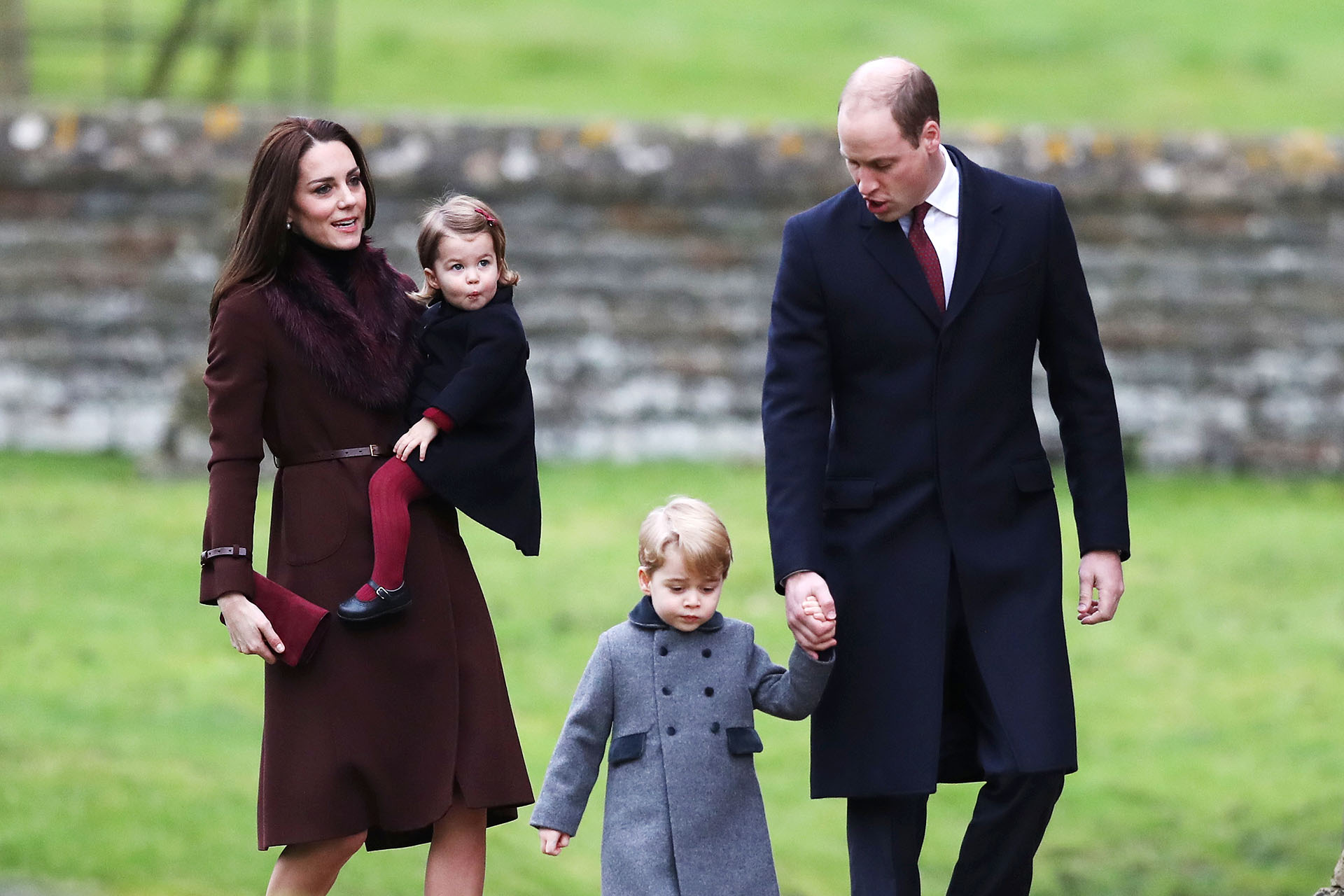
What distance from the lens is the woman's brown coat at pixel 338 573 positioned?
173 inches

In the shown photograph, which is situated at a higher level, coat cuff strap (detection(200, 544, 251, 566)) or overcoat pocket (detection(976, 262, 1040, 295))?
overcoat pocket (detection(976, 262, 1040, 295))

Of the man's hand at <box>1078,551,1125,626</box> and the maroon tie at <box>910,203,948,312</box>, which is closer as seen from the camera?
the maroon tie at <box>910,203,948,312</box>

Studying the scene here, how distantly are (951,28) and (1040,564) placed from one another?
866 inches

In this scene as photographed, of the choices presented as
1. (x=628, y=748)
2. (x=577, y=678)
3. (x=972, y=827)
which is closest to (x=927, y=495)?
(x=972, y=827)

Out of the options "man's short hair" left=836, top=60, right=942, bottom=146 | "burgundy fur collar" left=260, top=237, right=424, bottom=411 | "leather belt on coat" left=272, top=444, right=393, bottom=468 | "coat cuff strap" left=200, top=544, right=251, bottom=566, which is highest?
"man's short hair" left=836, top=60, right=942, bottom=146

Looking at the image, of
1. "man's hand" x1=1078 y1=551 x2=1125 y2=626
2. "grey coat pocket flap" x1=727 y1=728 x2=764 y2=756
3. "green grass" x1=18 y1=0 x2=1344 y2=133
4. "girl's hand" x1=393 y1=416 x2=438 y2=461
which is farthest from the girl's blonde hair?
"green grass" x1=18 y1=0 x2=1344 y2=133

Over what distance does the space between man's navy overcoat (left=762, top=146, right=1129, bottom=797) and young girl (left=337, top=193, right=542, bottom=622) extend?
60cm

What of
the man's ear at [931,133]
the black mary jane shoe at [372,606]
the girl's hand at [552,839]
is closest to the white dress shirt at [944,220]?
the man's ear at [931,133]

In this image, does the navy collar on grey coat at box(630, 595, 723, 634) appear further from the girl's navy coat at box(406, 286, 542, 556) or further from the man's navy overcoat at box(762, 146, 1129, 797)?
the girl's navy coat at box(406, 286, 542, 556)

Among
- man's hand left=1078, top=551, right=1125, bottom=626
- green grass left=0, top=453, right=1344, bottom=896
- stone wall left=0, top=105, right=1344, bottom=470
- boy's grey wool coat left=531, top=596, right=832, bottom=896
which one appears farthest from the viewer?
stone wall left=0, top=105, right=1344, bottom=470

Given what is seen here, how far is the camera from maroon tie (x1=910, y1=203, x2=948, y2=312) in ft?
14.9

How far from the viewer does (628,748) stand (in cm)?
445

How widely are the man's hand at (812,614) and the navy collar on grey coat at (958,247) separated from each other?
2.22ft

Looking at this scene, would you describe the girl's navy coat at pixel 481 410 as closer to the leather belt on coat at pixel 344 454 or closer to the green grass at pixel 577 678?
the leather belt on coat at pixel 344 454
